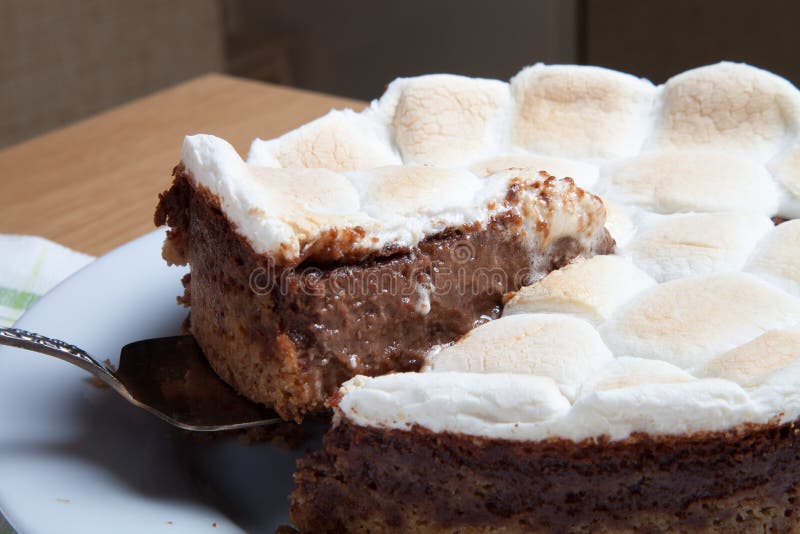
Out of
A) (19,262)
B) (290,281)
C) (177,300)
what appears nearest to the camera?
(290,281)

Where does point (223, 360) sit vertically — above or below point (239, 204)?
below

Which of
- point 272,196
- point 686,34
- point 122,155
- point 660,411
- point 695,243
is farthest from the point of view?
point 686,34

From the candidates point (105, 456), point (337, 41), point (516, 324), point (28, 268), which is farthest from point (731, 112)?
point (337, 41)

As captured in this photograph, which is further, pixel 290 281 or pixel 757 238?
pixel 757 238

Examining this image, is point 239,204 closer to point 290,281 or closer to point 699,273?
point 290,281

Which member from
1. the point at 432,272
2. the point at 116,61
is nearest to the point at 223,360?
the point at 432,272

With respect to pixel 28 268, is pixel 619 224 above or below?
above

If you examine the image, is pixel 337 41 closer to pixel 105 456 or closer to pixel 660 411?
pixel 105 456
